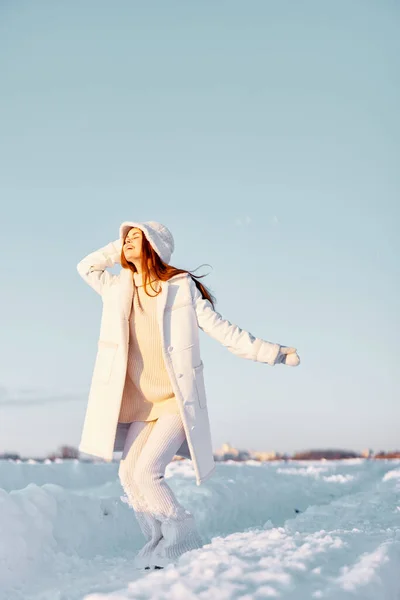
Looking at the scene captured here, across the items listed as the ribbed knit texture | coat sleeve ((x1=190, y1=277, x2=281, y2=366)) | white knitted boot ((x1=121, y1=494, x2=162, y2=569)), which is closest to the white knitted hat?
the ribbed knit texture

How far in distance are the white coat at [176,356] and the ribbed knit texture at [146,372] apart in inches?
4.1

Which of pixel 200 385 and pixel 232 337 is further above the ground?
pixel 232 337

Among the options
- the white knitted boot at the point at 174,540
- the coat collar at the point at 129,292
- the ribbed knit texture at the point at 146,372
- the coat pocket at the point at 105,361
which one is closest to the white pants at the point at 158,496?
the white knitted boot at the point at 174,540

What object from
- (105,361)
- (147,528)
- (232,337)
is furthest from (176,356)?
(147,528)

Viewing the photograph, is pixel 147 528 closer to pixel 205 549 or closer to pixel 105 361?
pixel 205 549

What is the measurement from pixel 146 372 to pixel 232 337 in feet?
2.27

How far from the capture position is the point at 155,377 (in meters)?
4.98

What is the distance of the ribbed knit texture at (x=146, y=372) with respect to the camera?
4.98 meters

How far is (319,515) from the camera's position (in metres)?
7.55

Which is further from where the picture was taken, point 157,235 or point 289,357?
point 157,235

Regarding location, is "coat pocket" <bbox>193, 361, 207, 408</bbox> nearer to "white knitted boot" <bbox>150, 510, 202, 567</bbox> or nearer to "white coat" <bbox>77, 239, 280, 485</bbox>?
"white coat" <bbox>77, 239, 280, 485</bbox>

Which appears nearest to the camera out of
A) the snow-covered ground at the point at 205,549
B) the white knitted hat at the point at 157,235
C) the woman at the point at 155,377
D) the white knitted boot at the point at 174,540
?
the snow-covered ground at the point at 205,549

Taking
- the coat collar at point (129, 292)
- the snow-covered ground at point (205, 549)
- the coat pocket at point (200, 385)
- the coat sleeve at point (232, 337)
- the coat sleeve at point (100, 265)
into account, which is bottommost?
the snow-covered ground at point (205, 549)

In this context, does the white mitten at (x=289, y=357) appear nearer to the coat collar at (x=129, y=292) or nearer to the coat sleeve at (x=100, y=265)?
the coat collar at (x=129, y=292)
